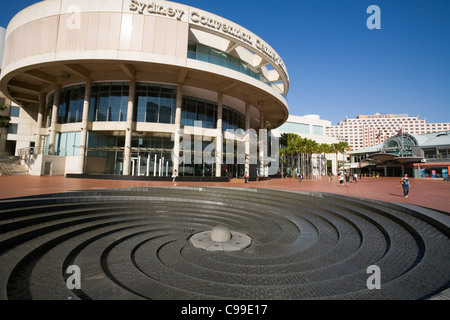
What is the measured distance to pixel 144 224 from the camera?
8.18 meters

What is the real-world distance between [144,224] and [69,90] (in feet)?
91.8

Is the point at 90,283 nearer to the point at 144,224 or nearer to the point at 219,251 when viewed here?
the point at 219,251

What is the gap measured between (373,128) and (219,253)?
188 m

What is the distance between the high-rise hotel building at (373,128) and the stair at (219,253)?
159 m

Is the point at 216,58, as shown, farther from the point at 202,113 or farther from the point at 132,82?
the point at 132,82

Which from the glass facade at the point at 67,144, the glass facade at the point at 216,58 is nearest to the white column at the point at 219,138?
the glass facade at the point at 216,58

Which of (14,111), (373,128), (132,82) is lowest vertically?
(14,111)

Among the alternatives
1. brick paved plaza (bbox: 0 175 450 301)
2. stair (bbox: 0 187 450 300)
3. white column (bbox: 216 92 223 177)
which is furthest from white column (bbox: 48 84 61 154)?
brick paved plaza (bbox: 0 175 450 301)

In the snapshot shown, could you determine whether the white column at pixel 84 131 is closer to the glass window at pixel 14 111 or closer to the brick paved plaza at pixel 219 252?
the brick paved plaza at pixel 219 252

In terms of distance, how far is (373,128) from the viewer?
15250cm

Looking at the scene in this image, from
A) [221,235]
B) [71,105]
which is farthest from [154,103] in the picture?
[221,235]

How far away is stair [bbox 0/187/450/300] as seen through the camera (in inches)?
143

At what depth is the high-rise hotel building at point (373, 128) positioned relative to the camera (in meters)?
144
